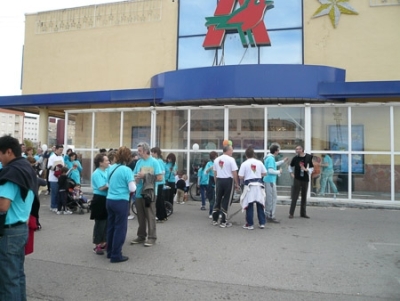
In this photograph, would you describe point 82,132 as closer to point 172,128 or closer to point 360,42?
point 172,128

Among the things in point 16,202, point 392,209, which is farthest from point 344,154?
point 16,202

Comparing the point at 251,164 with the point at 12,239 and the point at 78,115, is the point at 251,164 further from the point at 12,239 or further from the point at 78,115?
the point at 78,115

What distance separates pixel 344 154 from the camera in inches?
455

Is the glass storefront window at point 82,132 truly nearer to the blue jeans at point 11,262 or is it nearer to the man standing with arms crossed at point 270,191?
the man standing with arms crossed at point 270,191

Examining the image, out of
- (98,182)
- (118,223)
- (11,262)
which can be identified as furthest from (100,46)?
(11,262)

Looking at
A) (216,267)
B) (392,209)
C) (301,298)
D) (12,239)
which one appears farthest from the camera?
(392,209)

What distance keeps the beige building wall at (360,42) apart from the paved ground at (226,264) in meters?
7.16

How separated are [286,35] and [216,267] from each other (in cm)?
1158

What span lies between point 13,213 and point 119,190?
210 cm

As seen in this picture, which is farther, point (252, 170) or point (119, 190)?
point (252, 170)

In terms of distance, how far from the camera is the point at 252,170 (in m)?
7.73

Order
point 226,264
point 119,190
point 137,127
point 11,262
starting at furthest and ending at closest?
point 137,127
point 119,190
point 226,264
point 11,262

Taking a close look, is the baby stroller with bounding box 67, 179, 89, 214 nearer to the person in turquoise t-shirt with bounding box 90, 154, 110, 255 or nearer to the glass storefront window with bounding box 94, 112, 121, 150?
the person in turquoise t-shirt with bounding box 90, 154, 110, 255

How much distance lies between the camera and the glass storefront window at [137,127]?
45.1ft
